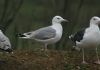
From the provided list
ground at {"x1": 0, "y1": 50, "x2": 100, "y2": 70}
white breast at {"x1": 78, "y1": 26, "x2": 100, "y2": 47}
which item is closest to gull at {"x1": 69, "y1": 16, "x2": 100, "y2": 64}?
white breast at {"x1": 78, "y1": 26, "x2": 100, "y2": 47}

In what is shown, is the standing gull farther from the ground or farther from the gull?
the gull

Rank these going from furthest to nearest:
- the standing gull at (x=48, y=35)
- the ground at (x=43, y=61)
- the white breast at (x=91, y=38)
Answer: the standing gull at (x=48, y=35)
the white breast at (x=91, y=38)
the ground at (x=43, y=61)

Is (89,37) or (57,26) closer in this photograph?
(89,37)

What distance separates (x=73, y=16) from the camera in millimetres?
17984

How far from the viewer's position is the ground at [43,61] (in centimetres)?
1155

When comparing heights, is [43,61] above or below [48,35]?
below

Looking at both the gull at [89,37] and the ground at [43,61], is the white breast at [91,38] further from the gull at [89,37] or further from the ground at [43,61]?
the ground at [43,61]

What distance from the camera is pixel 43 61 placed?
11.9m

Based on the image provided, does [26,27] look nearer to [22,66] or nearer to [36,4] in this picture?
[22,66]

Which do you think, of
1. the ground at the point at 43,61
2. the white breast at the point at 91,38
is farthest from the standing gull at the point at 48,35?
the white breast at the point at 91,38

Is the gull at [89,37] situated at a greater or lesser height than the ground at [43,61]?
greater

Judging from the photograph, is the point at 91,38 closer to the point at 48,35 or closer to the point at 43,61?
the point at 43,61

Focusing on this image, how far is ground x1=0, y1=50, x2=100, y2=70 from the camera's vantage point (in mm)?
11547

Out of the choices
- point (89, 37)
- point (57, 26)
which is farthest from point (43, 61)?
point (57, 26)
